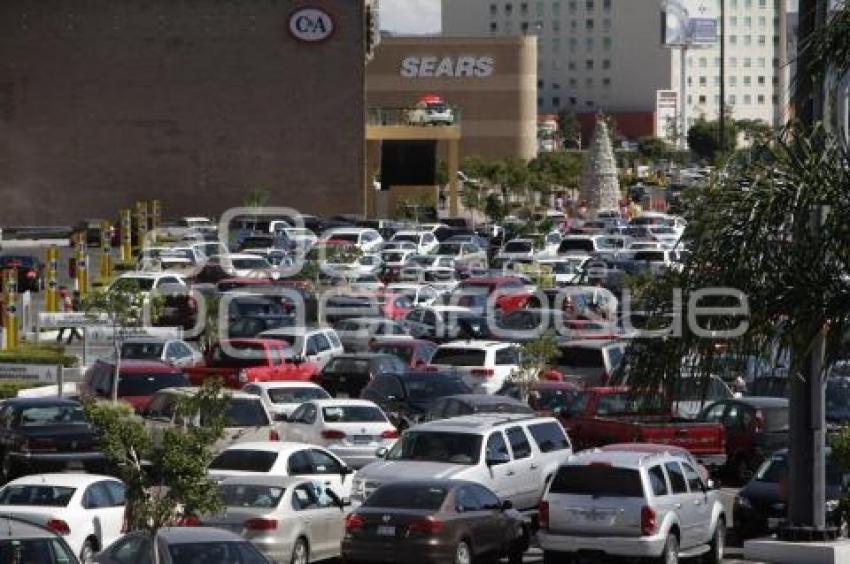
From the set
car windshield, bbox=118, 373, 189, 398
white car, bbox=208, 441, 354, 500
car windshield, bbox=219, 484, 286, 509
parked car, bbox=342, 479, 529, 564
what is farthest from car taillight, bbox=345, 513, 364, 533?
car windshield, bbox=118, 373, 189, 398

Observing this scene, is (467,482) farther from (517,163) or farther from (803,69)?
(517,163)

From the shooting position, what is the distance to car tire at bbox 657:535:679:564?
21.1 metres

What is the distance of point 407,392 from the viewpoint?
105 ft

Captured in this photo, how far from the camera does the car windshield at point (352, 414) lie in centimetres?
2853

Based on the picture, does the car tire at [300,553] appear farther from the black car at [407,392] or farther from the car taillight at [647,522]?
the black car at [407,392]

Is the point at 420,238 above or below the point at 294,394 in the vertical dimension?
above

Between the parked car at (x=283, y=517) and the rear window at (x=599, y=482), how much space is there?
2.57 meters

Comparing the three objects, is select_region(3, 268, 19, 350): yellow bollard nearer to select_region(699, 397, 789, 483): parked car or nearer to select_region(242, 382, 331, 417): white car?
select_region(242, 382, 331, 417): white car

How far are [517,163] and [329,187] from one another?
80.8 feet

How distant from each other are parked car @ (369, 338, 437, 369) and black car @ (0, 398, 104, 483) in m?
10.0

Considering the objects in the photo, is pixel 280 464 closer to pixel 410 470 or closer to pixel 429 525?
pixel 410 470

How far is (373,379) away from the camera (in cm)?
3294

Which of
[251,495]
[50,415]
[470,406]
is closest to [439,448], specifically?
[251,495]

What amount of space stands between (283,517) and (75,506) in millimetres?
2335
